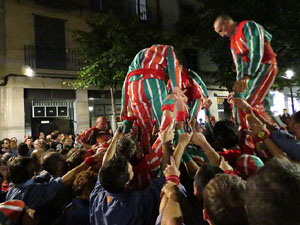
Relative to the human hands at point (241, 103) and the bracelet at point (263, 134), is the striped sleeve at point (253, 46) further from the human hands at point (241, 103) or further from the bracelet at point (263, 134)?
the bracelet at point (263, 134)

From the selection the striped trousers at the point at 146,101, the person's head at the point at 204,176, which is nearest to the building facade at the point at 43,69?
the striped trousers at the point at 146,101

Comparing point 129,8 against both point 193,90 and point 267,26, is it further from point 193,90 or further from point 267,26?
point 193,90

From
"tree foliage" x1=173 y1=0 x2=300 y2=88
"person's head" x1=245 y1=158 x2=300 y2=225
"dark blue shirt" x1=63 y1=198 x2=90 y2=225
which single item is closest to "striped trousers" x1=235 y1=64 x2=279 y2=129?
"dark blue shirt" x1=63 y1=198 x2=90 y2=225

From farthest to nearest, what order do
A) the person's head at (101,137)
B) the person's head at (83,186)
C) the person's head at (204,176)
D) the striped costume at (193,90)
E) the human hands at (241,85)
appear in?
the person's head at (101,137) → the striped costume at (193,90) → the human hands at (241,85) → the person's head at (83,186) → the person's head at (204,176)

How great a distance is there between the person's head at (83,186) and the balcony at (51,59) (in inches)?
459

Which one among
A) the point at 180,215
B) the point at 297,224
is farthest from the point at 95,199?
the point at 297,224

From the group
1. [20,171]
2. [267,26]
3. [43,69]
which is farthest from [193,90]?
[43,69]

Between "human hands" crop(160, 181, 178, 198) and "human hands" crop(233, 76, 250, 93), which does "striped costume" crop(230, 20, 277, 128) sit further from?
"human hands" crop(160, 181, 178, 198)

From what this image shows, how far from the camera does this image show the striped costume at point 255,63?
3.19m

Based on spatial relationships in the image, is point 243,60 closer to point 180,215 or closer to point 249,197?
point 180,215

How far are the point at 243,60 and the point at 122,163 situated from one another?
2.33m

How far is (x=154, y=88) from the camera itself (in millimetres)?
3357

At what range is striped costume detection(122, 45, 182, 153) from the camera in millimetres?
3363

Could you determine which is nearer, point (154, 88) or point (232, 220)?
point (232, 220)
